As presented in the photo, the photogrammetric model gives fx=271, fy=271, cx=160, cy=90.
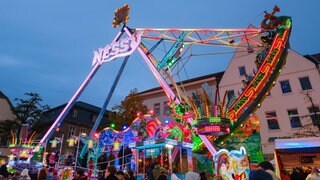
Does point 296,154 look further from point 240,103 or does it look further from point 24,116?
point 24,116

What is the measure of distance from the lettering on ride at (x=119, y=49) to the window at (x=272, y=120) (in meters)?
14.7

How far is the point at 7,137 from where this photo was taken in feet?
123

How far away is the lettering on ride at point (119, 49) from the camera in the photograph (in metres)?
21.3

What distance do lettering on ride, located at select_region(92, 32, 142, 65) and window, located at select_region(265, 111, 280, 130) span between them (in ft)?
48.4

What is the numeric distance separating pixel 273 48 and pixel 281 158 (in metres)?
6.25

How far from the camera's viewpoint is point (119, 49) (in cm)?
2253

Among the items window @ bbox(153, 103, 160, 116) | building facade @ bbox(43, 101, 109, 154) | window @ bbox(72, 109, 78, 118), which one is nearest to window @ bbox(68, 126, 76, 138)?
building facade @ bbox(43, 101, 109, 154)

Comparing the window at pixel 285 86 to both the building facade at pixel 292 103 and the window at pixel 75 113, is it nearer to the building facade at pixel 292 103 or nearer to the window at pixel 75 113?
the building facade at pixel 292 103

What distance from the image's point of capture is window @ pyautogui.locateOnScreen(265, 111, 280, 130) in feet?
84.3

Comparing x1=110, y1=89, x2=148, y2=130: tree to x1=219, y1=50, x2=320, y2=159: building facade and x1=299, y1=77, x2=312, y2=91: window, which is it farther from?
x1=299, y1=77, x2=312, y2=91: window

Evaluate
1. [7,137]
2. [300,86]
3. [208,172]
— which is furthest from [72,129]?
[300,86]

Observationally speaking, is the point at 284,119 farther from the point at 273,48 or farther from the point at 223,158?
the point at 223,158

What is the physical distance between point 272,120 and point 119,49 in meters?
15.9

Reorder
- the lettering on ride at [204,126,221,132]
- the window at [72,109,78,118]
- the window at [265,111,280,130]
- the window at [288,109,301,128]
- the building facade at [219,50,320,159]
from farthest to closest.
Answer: the window at [72,109,78,118], the window at [265,111,280,130], the window at [288,109,301,128], the building facade at [219,50,320,159], the lettering on ride at [204,126,221,132]
